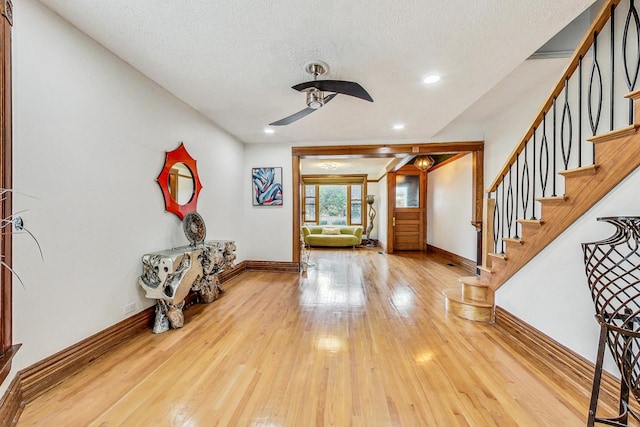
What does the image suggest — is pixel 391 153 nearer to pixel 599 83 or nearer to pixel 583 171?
pixel 599 83

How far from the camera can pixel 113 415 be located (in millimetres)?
1465

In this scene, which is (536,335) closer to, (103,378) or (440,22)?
(440,22)

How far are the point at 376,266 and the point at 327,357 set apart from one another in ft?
11.8

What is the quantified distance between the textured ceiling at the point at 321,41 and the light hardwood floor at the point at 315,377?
96.7 inches

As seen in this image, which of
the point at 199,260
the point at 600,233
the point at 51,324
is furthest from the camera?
the point at 199,260

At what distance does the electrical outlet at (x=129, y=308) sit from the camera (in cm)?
231

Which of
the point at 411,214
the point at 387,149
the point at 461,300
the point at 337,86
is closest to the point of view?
the point at 337,86

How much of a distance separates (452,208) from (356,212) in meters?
3.90

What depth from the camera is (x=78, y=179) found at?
190 cm

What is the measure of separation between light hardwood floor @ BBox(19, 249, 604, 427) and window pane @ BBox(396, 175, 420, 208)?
4.67 meters

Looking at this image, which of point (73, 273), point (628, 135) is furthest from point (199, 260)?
point (628, 135)

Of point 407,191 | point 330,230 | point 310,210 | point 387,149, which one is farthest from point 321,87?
point 310,210

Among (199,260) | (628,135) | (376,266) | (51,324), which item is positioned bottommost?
(376,266)

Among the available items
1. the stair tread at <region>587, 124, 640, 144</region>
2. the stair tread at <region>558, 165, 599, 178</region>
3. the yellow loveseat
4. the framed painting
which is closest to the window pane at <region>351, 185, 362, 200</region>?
the yellow loveseat
